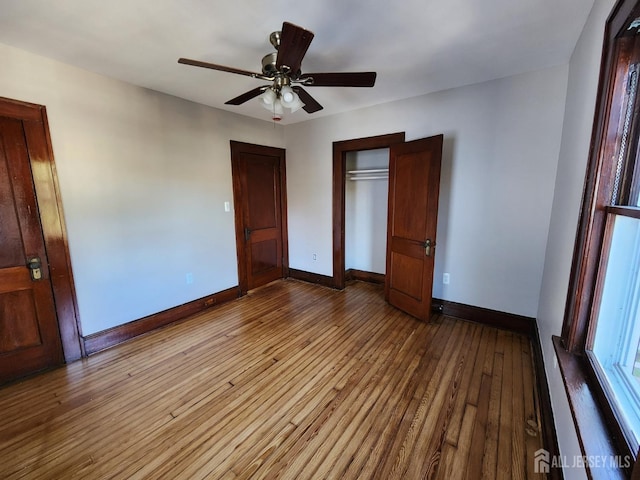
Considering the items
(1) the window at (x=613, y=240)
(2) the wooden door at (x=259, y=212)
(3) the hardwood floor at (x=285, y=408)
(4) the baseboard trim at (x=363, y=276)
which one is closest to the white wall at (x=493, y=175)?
(3) the hardwood floor at (x=285, y=408)

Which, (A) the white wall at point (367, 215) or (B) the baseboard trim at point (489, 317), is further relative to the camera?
(A) the white wall at point (367, 215)

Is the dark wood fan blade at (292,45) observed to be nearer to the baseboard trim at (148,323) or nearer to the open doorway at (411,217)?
the open doorway at (411,217)

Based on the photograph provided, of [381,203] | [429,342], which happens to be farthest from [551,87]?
[429,342]

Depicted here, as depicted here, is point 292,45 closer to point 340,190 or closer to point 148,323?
point 340,190

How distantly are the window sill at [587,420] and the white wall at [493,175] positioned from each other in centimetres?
Result: 150

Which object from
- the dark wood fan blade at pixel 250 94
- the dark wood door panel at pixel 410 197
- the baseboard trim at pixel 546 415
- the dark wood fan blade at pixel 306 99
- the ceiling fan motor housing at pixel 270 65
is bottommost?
the baseboard trim at pixel 546 415

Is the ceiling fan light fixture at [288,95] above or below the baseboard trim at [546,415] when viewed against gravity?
above

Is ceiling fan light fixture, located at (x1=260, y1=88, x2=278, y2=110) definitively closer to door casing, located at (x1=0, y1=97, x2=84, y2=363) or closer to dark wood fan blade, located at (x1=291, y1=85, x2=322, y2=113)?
dark wood fan blade, located at (x1=291, y1=85, x2=322, y2=113)

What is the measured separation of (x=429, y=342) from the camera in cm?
251

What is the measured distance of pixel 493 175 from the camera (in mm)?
2629

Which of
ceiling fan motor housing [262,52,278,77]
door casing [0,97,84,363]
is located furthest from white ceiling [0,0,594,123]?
door casing [0,97,84,363]

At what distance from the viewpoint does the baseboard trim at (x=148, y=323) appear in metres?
2.42

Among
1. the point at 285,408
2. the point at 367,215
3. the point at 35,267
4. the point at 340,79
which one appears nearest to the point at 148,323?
the point at 35,267

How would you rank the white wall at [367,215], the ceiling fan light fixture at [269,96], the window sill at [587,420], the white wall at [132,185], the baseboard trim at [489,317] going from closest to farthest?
the window sill at [587,420] → the ceiling fan light fixture at [269,96] → the white wall at [132,185] → the baseboard trim at [489,317] → the white wall at [367,215]
